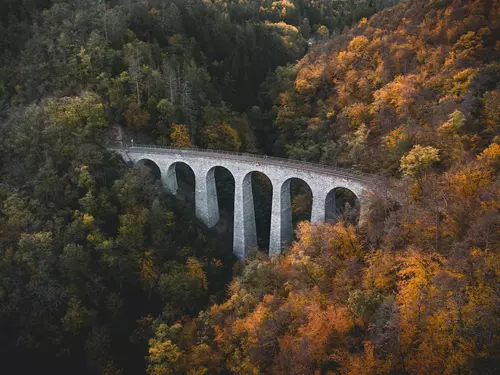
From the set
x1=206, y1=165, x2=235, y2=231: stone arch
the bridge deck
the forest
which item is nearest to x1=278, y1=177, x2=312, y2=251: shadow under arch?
the bridge deck

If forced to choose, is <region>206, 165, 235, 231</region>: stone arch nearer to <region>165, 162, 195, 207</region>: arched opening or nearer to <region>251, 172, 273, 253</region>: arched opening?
<region>251, 172, 273, 253</region>: arched opening

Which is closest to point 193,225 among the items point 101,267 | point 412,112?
point 101,267

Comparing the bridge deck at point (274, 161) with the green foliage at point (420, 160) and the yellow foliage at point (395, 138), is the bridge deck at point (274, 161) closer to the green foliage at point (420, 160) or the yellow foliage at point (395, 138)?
the green foliage at point (420, 160)

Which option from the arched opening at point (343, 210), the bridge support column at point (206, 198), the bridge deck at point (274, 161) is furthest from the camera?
the bridge support column at point (206, 198)

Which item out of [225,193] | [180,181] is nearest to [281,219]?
[225,193]

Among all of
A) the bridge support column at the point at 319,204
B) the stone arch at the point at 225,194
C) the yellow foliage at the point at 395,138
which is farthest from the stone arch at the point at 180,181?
the yellow foliage at the point at 395,138

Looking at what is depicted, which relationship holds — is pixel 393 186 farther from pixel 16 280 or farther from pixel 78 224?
pixel 16 280
